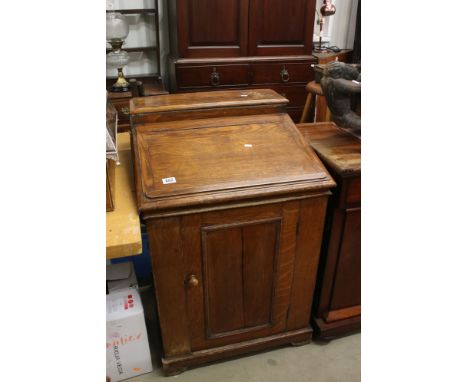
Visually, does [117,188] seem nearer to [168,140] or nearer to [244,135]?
[168,140]

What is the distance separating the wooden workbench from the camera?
3.36 ft

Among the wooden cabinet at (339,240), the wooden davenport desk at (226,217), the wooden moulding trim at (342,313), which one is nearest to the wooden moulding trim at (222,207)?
the wooden davenport desk at (226,217)

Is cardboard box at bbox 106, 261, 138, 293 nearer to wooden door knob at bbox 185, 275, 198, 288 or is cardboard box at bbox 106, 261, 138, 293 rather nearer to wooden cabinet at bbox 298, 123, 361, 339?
wooden door knob at bbox 185, 275, 198, 288

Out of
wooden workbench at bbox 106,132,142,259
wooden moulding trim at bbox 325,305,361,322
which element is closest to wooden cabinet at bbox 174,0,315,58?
wooden workbench at bbox 106,132,142,259

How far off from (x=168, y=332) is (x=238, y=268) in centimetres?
36

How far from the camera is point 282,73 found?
8.25 ft

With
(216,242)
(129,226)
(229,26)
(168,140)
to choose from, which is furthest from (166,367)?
(229,26)

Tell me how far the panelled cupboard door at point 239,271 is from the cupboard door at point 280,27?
59.3 inches

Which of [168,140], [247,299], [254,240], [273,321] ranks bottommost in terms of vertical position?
[273,321]

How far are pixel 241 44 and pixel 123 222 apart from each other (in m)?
1.68

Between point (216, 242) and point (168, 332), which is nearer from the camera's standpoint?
point (216, 242)

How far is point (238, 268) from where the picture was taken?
4.47 feet

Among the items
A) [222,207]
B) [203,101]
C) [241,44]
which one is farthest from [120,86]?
[222,207]

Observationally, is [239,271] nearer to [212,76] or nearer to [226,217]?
[226,217]
